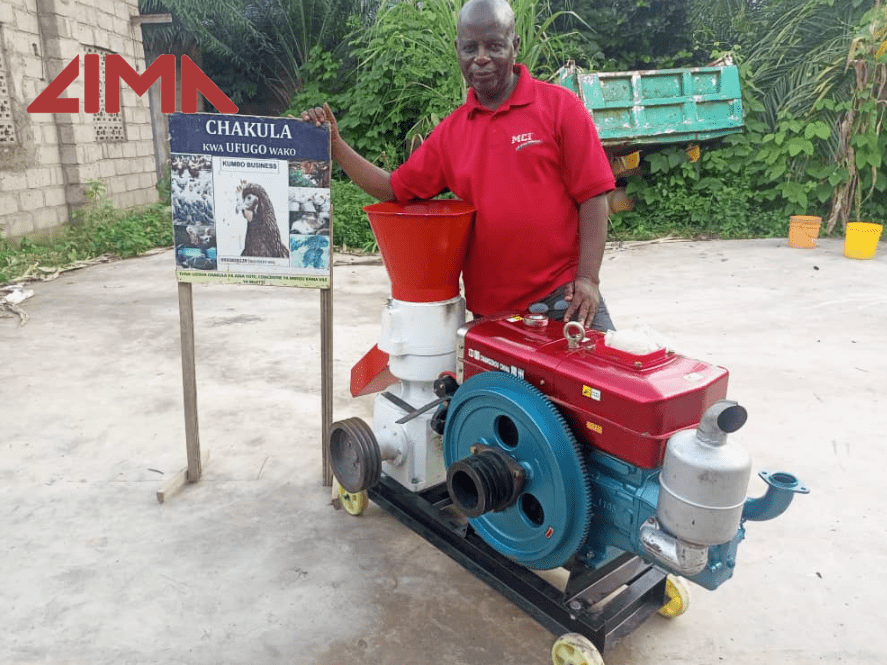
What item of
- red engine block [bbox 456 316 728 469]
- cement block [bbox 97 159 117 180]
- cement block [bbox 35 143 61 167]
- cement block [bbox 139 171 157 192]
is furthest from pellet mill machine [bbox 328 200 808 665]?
cement block [bbox 139 171 157 192]

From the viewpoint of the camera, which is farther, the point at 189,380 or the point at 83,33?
the point at 83,33

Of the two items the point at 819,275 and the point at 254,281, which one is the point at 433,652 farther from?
the point at 819,275

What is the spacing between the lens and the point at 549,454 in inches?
69.3

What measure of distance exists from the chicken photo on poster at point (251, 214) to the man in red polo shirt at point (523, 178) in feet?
2.10

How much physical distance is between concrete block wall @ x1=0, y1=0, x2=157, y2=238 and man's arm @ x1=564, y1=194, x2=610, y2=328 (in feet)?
20.7

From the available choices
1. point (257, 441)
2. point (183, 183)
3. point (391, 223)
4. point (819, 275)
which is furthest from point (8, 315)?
point (819, 275)

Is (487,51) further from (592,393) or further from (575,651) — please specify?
(575,651)

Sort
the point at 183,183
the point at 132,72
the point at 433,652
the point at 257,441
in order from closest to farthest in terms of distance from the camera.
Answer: the point at 433,652 < the point at 183,183 < the point at 257,441 < the point at 132,72

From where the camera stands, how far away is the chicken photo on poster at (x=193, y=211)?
248 centimetres

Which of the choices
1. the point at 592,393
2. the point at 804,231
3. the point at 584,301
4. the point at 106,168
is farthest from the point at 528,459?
the point at 106,168

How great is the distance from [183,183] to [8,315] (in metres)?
3.37

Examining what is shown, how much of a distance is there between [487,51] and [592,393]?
109 centimetres

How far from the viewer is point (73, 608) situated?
2113 millimetres

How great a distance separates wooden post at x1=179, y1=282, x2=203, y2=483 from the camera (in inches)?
106
